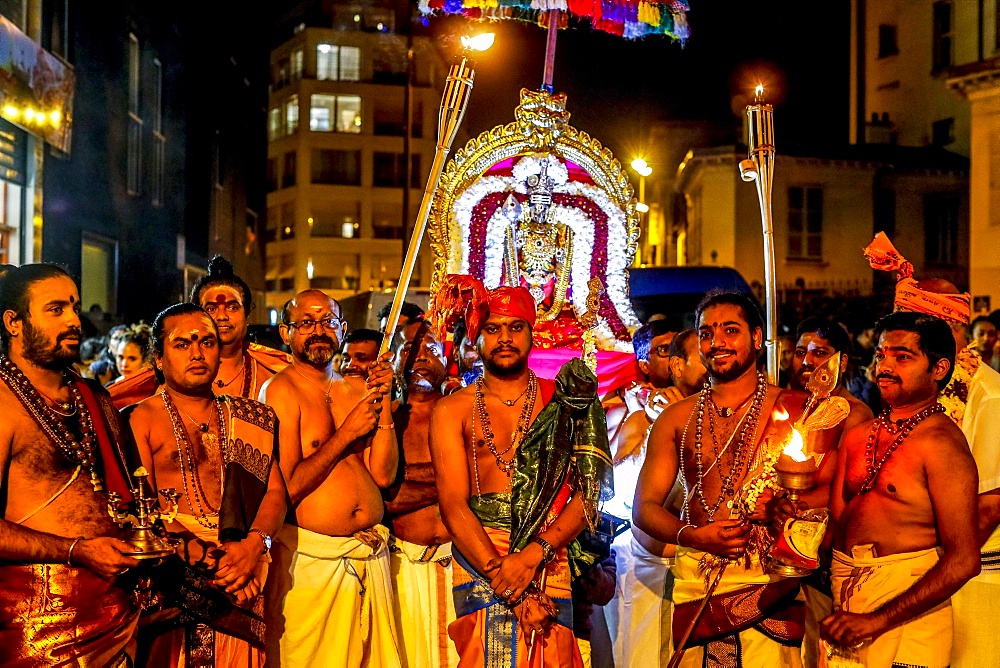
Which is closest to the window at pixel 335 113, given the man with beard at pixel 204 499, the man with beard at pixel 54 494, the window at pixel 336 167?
the window at pixel 336 167

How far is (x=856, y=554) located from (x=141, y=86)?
15196 mm

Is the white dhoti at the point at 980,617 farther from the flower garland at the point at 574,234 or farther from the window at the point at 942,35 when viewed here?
the window at the point at 942,35

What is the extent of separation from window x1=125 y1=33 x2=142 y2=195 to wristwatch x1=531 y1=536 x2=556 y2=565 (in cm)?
1334

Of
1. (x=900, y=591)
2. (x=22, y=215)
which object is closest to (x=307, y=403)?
(x=900, y=591)

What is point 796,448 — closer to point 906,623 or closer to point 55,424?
point 906,623

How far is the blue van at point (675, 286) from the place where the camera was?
14.6 m

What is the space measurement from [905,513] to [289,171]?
4307 centimetres

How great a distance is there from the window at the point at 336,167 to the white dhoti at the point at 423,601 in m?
39.8

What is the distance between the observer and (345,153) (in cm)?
4425

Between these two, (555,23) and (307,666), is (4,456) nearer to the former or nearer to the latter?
(307,666)

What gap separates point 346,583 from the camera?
4680mm

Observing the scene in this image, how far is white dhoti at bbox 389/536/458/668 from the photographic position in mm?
5145

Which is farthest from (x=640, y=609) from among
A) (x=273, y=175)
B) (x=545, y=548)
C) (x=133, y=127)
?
(x=273, y=175)

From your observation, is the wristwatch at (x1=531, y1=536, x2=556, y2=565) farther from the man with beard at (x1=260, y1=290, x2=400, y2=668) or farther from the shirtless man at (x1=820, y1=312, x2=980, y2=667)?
the shirtless man at (x1=820, y1=312, x2=980, y2=667)
